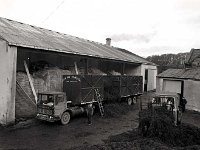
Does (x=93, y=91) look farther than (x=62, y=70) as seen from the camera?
No

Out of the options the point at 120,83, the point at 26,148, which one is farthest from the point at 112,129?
the point at 120,83

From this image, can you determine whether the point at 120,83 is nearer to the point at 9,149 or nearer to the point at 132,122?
the point at 132,122

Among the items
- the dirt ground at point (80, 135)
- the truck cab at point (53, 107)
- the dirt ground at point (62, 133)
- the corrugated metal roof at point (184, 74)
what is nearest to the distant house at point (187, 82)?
the corrugated metal roof at point (184, 74)

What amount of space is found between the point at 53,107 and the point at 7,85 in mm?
2944

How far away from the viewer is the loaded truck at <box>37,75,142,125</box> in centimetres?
1298

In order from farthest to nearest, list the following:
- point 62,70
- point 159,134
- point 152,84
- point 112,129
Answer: point 152,84
point 62,70
point 112,129
point 159,134

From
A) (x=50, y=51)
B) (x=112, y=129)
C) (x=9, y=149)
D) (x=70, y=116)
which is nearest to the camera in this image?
(x=9, y=149)

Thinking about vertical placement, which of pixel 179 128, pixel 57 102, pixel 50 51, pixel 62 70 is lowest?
pixel 179 128

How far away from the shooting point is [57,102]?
42.7ft

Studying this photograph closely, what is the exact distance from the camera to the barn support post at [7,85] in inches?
484

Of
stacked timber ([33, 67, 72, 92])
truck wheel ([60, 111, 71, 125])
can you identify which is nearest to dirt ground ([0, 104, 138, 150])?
truck wheel ([60, 111, 71, 125])

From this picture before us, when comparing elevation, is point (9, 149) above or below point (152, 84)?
below

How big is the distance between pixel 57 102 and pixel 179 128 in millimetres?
7048

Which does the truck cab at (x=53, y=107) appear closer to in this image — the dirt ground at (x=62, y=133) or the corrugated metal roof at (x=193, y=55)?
the dirt ground at (x=62, y=133)
